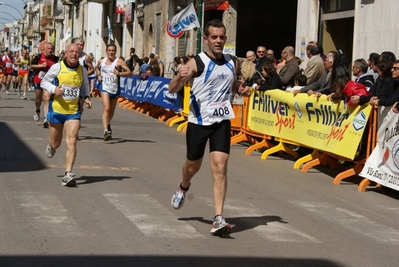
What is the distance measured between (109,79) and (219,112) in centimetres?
884

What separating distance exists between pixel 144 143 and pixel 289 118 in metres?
3.50

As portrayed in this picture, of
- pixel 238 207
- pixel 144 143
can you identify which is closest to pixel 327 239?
pixel 238 207

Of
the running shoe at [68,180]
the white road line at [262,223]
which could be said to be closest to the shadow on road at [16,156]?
the running shoe at [68,180]

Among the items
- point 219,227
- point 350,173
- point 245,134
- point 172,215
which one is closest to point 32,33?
point 245,134

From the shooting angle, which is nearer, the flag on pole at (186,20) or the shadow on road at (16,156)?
the shadow on road at (16,156)

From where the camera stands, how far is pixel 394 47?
18656 millimetres

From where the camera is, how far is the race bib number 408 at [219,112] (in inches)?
322

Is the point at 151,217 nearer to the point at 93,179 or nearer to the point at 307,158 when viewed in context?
the point at 93,179

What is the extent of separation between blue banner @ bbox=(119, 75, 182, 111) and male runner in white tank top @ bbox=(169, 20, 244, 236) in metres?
13.6

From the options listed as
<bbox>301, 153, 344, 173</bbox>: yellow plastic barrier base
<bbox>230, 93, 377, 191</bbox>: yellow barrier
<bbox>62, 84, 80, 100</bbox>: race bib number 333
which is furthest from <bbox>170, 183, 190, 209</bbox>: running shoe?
<bbox>301, 153, 344, 173</bbox>: yellow plastic barrier base

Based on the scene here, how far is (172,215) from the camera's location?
9016 millimetres

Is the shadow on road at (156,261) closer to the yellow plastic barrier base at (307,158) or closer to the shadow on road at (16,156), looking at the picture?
the shadow on road at (16,156)

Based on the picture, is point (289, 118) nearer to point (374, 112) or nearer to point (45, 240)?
point (374, 112)

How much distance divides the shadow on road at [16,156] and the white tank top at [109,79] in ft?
6.51
